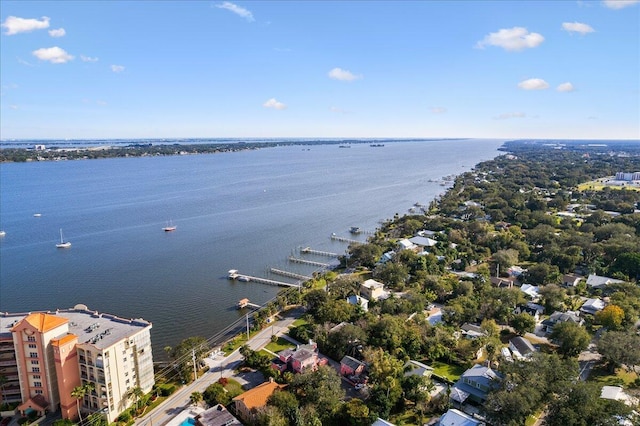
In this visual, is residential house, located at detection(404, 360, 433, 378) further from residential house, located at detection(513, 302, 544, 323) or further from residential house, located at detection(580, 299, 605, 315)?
residential house, located at detection(580, 299, 605, 315)

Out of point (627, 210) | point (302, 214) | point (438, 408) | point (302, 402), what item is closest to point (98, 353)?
point (302, 402)

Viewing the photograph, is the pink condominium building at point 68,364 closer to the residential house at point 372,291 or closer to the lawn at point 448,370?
the lawn at point 448,370

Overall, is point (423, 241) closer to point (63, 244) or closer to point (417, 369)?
point (417, 369)

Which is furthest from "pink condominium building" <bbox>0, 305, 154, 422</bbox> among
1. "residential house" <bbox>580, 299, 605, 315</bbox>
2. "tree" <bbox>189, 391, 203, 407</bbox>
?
"residential house" <bbox>580, 299, 605, 315</bbox>

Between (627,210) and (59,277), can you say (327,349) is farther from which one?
(627,210)

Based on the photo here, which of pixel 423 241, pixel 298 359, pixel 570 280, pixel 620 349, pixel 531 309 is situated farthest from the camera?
pixel 423 241

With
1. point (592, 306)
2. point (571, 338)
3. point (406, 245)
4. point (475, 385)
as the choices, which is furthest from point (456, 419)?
point (406, 245)
